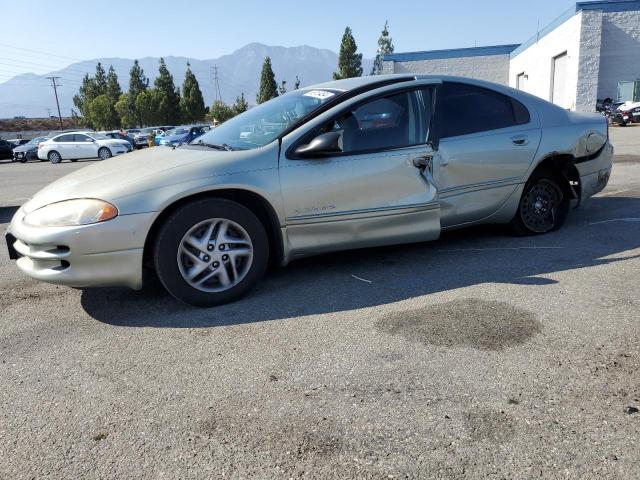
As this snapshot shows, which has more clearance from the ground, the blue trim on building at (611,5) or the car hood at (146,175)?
the blue trim on building at (611,5)

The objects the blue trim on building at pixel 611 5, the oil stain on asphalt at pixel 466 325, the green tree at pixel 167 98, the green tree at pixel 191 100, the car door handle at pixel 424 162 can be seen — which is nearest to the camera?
the oil stain on asphalt at pixel 466 325

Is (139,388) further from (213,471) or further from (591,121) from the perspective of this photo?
(591,121)

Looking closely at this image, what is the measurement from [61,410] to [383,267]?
259 centimetres

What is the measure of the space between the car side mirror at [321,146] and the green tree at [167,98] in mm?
61765

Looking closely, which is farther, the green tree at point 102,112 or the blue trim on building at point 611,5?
the green tree at point 102,112

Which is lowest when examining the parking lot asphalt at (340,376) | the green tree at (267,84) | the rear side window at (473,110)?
the parking lot asphalt at (340,376)

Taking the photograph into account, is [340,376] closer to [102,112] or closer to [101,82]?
[102,112]

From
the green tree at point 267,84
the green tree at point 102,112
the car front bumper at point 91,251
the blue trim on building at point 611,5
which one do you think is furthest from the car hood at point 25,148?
the green tree at point 102,112

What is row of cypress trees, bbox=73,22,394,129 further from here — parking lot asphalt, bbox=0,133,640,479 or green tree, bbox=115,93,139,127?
parking lot asphalt, bbox=0,133,640,479

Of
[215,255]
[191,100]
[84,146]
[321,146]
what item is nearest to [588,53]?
[84,146]

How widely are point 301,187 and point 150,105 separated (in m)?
62.1

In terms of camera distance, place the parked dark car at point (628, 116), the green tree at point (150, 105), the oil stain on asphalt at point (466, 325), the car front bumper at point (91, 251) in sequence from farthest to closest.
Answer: the green tree at point (150, 105) → the parked dark car at point (628, 116) → the car front bumper at point (91, 251) → the oil stain on asphalt at point (466, 325)

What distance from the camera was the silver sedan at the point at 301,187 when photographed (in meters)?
3.28

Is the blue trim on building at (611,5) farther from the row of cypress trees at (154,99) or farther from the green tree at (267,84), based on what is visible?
the green tree at (267,84)
